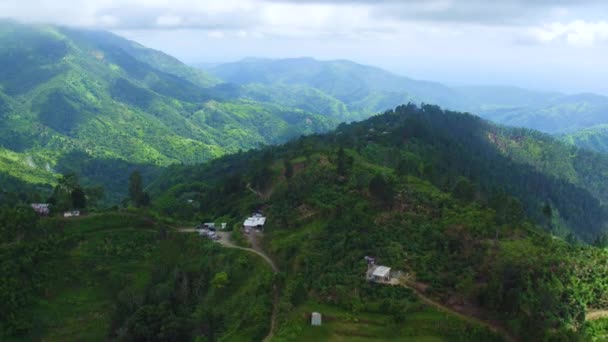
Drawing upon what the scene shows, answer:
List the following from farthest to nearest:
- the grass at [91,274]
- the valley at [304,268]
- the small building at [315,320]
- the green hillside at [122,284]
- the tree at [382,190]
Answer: the tree at [382,190], the grass at [91,274], the green hillside at [122,284], the valley at [304,268], the small building at [315,320]

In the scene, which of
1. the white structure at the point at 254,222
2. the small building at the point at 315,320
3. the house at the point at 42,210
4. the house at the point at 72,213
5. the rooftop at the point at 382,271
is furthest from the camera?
the house at the point at 42,210

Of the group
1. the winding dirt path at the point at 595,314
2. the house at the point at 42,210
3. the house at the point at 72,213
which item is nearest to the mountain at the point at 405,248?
the winding dirt path at the point at 595,314

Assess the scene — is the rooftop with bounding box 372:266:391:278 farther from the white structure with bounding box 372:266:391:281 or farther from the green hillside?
the green hillside

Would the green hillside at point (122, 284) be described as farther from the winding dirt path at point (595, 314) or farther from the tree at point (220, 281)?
the winding dirt path at point (595, 314)

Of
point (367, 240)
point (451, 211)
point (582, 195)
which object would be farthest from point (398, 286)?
point (582, 195)

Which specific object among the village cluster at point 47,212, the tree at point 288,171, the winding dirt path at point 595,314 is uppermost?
the tree at point 288,171

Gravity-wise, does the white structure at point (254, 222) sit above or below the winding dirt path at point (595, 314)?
above
